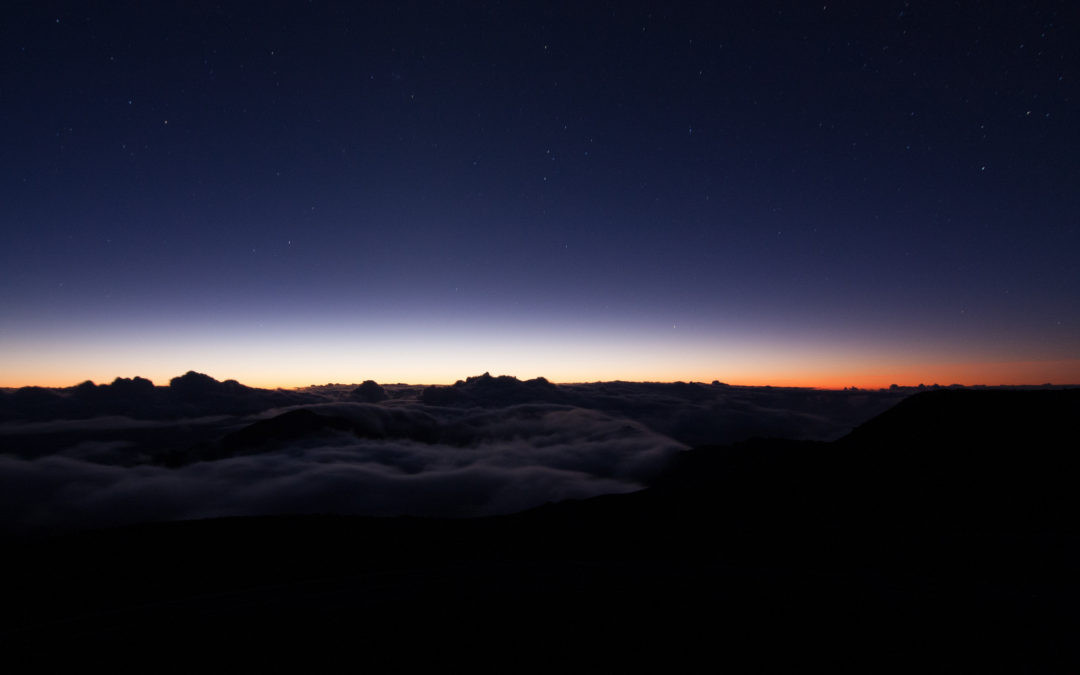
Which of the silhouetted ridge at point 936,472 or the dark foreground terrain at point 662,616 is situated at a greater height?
the dark foreground terrain at point 662,616

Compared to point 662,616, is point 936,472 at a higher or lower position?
lower

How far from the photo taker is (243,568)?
183ft

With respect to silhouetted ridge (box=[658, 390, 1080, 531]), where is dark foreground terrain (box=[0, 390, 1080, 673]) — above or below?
above

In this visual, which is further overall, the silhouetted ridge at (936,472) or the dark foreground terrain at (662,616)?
the silhouetted ridge at (936,472)

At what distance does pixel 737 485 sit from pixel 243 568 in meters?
65.7

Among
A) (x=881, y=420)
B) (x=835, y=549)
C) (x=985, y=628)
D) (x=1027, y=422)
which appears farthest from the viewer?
(x=881, y=420)

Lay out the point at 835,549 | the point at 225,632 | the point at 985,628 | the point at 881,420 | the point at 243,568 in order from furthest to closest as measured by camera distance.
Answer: the point at 881,420, the point at 243,568, the point at 835,549, the point at 225,632, the point at 985,628

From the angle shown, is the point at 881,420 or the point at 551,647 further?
the point at 881,420

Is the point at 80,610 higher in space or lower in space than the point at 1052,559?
lower

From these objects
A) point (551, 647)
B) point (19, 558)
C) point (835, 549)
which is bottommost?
point (19, 558)

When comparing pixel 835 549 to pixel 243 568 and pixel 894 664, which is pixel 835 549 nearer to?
pixel 894 664

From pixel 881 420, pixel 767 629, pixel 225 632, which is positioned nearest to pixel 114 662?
pixel 225 632

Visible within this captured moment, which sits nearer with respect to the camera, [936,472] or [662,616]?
[662,616]

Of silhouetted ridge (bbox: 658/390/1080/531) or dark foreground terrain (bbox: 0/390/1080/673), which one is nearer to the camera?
dark foreground terrain (bbox: 0/390/1080/673)
